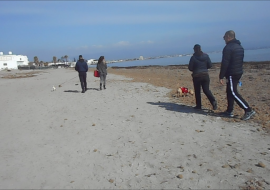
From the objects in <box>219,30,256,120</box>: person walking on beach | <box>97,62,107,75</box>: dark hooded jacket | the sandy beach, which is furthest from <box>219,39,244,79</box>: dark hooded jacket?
<box>97,62,107,75</box>: dark hooded jacket

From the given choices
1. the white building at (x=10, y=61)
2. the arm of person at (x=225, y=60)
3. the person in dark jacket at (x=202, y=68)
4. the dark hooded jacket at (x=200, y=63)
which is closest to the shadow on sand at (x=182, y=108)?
the person in dark jacket at (x=202, y=68)

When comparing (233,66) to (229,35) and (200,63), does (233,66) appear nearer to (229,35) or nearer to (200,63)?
(229,35)

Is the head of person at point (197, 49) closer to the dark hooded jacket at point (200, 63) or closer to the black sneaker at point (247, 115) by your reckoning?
the dark hooded jacket at point (200, 63)

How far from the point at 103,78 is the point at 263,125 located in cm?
903

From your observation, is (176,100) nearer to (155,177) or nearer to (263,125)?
(263,125)

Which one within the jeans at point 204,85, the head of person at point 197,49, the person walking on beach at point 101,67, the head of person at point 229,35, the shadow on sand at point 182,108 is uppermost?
the head of person at point 229,35

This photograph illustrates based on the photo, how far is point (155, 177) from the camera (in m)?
3.61

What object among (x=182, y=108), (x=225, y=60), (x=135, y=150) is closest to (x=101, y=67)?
(x=182, y=108)

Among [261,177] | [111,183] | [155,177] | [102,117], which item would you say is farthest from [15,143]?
[261,177]

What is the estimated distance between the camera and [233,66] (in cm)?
611

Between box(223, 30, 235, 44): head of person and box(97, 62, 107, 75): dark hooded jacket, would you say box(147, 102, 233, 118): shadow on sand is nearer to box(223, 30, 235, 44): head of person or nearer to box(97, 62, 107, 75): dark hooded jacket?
box(223, 30, 235, 44): head of person

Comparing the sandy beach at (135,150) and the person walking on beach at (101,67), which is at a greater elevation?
the person walking on beach at (101,67)

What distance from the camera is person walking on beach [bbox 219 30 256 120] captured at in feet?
19.8

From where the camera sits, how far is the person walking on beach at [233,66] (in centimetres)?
603
